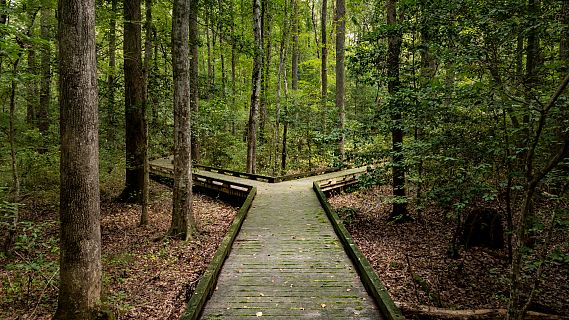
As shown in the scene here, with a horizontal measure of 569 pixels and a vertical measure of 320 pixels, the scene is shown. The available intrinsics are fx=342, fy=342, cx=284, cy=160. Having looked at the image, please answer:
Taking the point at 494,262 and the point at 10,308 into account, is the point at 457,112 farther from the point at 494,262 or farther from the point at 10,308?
the point at 10,308

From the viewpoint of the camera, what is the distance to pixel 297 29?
20312mm

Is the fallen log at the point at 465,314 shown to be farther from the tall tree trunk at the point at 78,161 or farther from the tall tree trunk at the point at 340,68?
the tall tree trunk at the point at 340,68

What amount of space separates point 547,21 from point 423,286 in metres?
5.00

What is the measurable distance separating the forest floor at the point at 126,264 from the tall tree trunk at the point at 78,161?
612 millimetres

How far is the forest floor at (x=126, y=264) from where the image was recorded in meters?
5.55

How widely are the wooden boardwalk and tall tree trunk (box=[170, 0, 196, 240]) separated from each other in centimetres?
162

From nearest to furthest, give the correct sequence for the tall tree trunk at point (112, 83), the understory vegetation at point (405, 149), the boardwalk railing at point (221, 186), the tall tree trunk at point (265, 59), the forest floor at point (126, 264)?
the understory vegetation at point (405, 149) < the forest floor at point (126, 264) < the tall tree trunk at point (112, 83) < the boardwalk railing at point (221, 186) < the tall tree trunk at point (265, 59)

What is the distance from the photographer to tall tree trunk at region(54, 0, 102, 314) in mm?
4254

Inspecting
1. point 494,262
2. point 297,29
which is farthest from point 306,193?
point 297,29

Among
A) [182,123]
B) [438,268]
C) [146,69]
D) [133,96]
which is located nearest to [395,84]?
[438,268]

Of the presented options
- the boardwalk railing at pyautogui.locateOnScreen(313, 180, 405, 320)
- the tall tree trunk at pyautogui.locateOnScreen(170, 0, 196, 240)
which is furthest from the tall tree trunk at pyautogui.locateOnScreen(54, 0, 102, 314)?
the boardwalk railing at pyautogui.locateOnScreen(313, 180, 405, 320)

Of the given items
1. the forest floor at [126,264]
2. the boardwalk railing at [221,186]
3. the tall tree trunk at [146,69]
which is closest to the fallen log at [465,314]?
the forest floor at [126,264]

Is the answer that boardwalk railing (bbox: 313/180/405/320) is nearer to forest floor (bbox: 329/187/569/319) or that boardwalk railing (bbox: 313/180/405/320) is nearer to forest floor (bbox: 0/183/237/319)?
forest floor (bbox: 329/187/569/319)

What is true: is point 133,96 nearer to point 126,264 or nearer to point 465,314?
point 126,264
